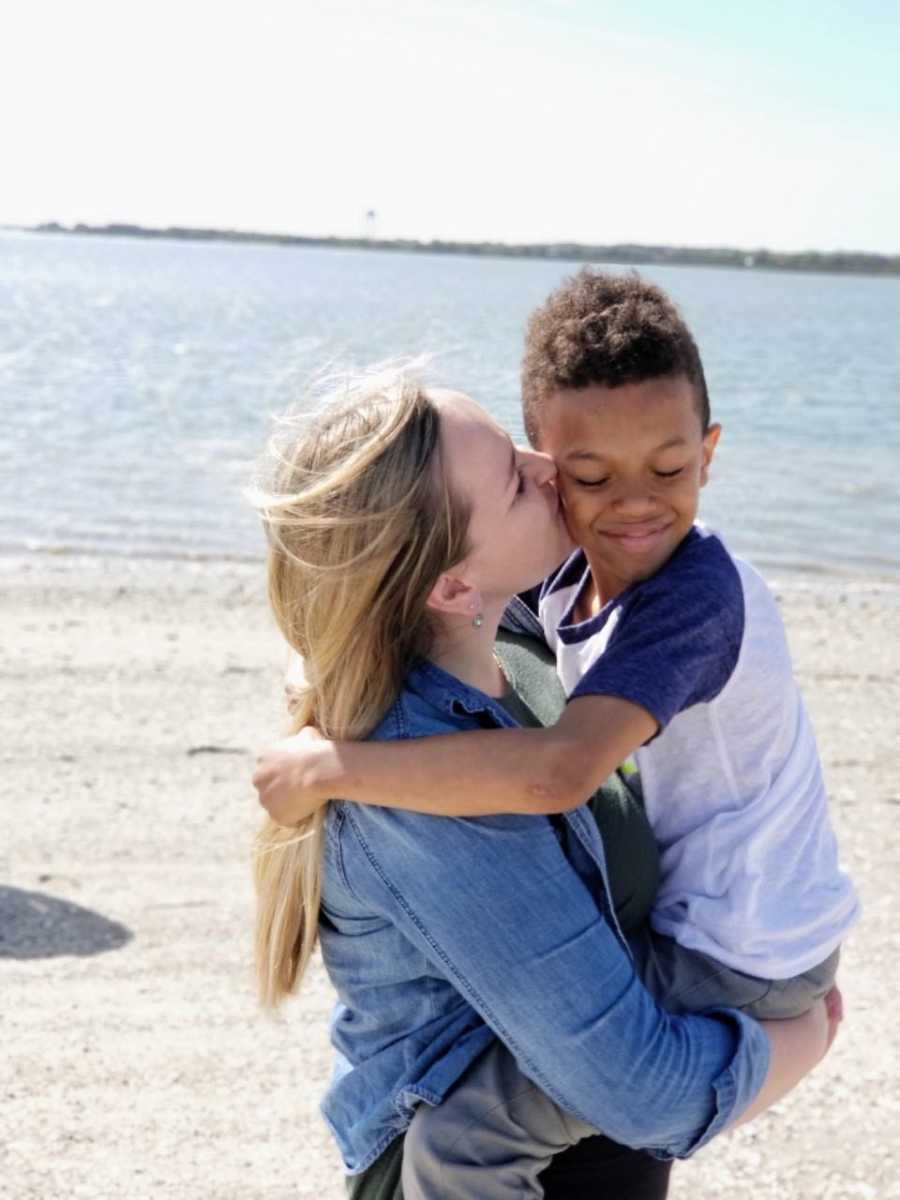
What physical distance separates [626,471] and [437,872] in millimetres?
801

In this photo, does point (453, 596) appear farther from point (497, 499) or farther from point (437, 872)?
point (437, 872)

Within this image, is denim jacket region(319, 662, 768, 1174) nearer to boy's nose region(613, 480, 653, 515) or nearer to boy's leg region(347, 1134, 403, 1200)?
boy's leg region(347, 1134, 403, 1200)

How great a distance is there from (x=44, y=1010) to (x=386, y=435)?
3.24m

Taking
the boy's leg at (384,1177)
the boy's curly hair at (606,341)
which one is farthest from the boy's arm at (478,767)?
the boy's curly hair at (606,341)

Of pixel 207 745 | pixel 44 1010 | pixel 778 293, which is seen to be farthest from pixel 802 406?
pixel 778 293

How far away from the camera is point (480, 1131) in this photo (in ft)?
7.06

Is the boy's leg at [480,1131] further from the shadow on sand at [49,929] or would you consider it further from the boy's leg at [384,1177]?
the shadow on sand at [49,929]

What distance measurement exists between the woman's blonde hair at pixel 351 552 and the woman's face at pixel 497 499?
0.03 m

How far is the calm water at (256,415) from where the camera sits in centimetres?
1522

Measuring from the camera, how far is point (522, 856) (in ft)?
6.72

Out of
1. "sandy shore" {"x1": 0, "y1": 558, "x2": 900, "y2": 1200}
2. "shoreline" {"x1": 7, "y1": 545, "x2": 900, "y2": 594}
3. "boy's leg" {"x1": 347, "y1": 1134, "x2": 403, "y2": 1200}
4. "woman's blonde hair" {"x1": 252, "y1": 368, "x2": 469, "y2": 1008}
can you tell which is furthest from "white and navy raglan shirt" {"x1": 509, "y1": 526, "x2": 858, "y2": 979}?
"shoreline" {"x1": 7, "y1": 545, "x2": 900, "y2": 594}

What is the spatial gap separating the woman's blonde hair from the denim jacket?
50mm

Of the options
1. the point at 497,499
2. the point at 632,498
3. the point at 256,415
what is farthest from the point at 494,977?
the point at 256,415

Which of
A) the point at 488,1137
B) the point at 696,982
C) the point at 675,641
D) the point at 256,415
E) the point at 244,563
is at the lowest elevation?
the point at 256,415
